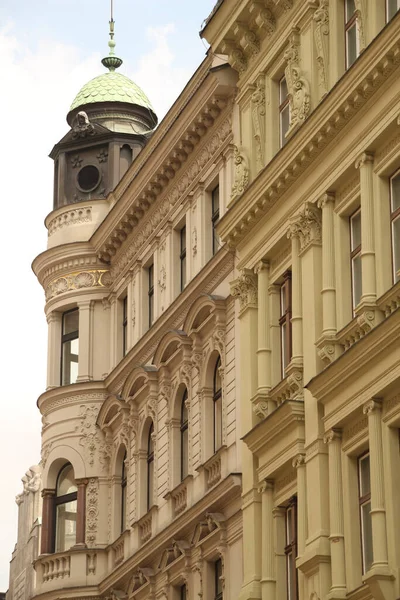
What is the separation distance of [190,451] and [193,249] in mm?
4720

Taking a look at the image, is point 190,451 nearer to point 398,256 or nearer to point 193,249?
point 193,249

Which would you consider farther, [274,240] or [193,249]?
[193,249]

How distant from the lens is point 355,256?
1196 inches

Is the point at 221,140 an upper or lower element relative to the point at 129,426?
upper

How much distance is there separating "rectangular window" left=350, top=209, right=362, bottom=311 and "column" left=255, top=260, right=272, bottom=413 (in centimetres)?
359

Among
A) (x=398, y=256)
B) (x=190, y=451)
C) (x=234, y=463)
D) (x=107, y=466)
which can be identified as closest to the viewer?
(x=398, y=256)

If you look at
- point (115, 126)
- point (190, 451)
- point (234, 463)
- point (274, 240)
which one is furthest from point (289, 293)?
point (115, 126)

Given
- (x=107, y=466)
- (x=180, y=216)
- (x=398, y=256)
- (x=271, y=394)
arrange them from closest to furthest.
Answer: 1. (x=398, y=256)
2. (x=271, y=394)
3. (x=180, y=216)
4. (x=107, y=466)

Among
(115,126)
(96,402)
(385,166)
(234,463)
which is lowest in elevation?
(234,463)

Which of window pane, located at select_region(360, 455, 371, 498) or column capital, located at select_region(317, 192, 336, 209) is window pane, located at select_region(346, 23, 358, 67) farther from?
window pane, located at select_region(360, 455, 371, 498)

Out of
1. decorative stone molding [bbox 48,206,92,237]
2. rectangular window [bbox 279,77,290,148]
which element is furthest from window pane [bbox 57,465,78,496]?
rectangular window [bbox 279,77,290,148]

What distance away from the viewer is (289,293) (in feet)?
108

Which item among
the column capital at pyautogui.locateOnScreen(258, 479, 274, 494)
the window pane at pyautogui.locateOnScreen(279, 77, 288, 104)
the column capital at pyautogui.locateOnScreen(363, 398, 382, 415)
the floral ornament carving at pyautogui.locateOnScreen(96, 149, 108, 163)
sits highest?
the floral ornament carving at pyautogui.locateOnScreen(96, 149, 108, 163)

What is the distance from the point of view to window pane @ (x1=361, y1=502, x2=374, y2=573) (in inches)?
1102
